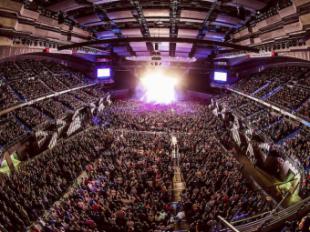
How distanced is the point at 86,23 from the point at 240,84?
71.3 ft

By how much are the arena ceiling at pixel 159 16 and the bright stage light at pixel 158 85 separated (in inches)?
861

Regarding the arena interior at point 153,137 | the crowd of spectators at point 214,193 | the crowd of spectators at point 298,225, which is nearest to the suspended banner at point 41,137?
the arena interior at point 153,137

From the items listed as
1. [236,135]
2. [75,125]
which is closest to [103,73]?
[75,125]

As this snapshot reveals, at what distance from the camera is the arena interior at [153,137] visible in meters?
9.58

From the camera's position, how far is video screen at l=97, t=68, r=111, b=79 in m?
36.6

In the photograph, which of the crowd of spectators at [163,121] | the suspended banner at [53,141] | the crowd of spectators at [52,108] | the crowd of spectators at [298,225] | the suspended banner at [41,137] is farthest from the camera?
the crowd of spectators at [163,121]

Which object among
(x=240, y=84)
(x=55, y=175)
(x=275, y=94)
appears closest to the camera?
(x=55, y=175)

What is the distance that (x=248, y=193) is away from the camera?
11125 mm

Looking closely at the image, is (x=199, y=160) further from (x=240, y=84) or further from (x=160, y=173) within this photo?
(x=240, y=84)

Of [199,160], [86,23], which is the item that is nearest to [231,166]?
[199,160]

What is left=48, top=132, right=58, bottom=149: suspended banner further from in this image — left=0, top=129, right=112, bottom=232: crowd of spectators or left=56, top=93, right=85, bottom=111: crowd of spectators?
left=56, top=93, right=85, bottom=111: crowd of spectators

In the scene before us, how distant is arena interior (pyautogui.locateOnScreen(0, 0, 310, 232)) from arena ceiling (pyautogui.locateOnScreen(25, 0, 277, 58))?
8cm

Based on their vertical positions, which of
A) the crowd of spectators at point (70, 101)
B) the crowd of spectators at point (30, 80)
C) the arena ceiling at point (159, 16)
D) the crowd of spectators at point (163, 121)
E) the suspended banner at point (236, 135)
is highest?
the arena ceiling at point (159, 16)

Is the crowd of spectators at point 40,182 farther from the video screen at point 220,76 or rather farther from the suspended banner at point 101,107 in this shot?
the video screen at point 220,76
